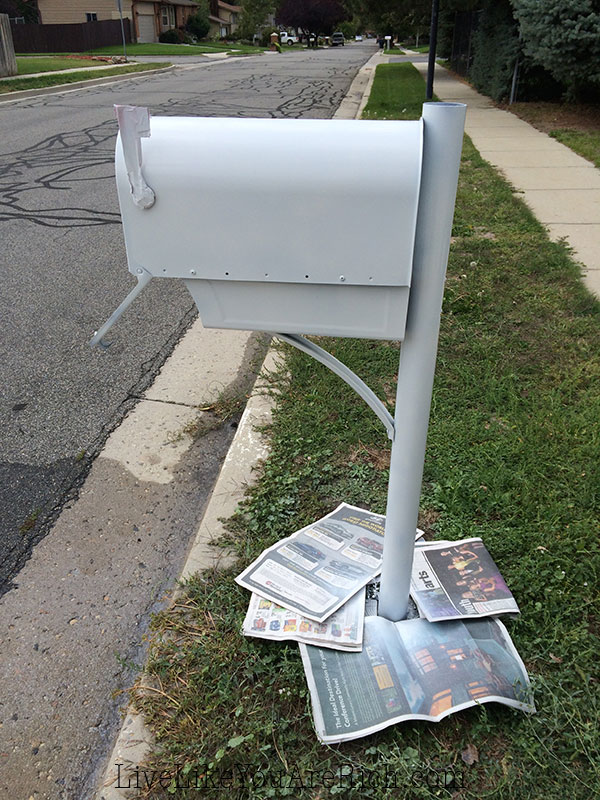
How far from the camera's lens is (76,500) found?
8.42ft

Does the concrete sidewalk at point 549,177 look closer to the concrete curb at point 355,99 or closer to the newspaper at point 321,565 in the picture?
the concrete curb at point 355,99

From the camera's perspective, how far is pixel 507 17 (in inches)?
494

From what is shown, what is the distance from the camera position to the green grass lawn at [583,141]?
8134mm

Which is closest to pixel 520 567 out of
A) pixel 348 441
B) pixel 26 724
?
pixel 348 441

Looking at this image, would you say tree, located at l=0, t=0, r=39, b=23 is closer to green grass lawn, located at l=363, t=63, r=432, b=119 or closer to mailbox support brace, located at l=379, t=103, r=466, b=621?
green grass lawn, located at l=363, t=63, r=432, b=119

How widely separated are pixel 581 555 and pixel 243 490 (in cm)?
121

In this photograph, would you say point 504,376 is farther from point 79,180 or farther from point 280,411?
point 79,180

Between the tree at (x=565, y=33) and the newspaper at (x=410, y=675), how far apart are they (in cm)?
942

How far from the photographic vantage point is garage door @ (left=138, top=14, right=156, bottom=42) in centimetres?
4909

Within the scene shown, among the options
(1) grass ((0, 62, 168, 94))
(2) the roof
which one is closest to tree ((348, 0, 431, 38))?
(1) grass ((0, 62, 168, 94))

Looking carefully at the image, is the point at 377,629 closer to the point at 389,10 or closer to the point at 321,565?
the point at 321,565

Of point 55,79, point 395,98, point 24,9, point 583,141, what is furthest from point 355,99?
point 24,9

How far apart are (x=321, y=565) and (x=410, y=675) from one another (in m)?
0.45

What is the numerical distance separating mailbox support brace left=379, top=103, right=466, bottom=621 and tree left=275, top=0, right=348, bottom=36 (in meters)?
83.4
